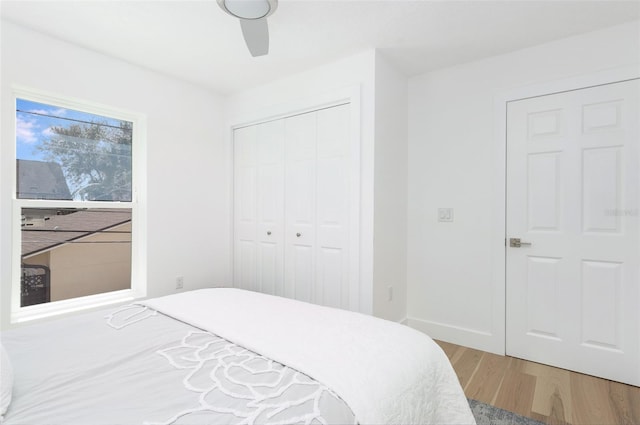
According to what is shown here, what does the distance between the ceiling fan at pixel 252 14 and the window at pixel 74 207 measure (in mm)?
1641

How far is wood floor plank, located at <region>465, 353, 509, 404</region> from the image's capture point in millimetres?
1934

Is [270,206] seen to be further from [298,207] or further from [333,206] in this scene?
[333,206]

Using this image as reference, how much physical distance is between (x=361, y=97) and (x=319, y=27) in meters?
0.58

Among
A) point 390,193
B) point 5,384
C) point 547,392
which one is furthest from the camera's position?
point 390,193

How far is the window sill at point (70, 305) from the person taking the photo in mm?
2155

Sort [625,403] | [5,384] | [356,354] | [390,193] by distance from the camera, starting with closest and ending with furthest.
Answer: [5,384] < [356,354] < [625,403] < [390,193]

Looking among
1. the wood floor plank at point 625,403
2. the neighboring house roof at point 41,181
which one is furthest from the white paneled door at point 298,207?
the wood floor plank at point 625,403

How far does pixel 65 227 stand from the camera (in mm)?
2398

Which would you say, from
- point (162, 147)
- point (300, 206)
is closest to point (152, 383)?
point (300, 206)

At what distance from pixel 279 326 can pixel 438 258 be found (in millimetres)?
1880

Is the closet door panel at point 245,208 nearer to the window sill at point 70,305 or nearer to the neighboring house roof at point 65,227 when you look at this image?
the window sill at point 70,305

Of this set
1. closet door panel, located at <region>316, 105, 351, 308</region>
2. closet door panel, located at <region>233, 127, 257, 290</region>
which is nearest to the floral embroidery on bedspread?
closet door panel, located at <region>316, 105, 351, 308</region>

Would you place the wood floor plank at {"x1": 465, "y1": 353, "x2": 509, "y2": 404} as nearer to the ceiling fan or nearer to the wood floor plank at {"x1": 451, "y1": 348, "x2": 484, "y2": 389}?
the wood floor plank at {"x1": 451, "y1": 348, "x2": 484, "y2": 389}

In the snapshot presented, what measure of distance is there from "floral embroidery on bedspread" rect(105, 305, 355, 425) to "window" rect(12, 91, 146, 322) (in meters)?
1.85
